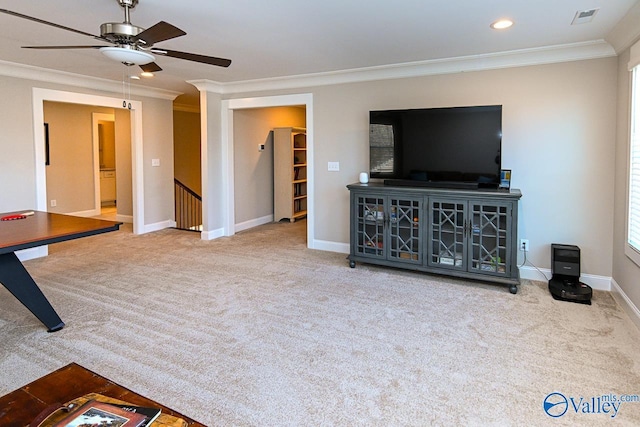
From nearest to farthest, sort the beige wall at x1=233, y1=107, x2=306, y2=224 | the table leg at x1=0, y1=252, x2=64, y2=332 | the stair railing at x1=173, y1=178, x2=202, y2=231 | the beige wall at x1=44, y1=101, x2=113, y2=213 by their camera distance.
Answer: the table leg at x1=0, y1=252, x2=64, y2=332, the beige wall at x1=233, y1=107, x2=306, y2=224, the beige wall at x1=44, y1=101, x2=113, y2=213, the stair railing at x1=173, y1=178, x2=202, y2=231

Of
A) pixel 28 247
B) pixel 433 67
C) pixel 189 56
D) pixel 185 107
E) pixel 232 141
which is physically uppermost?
pixel 185 107

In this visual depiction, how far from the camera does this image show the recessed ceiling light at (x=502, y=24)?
3.11m

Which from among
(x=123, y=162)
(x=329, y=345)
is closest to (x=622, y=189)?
(x=329, y=345)

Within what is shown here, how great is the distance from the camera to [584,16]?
9.80 feet

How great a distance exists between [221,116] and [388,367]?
15.7ft

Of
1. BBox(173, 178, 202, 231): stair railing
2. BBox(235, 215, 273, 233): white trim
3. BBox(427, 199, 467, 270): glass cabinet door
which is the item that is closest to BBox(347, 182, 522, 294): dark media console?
BBox(427, 199, 467, 270): glass cabinet door

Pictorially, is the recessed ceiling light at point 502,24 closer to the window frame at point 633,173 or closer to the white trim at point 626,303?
the window frame at point 633,173

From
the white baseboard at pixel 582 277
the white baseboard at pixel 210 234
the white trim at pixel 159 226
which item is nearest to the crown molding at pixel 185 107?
the white trim at pixel 159 226

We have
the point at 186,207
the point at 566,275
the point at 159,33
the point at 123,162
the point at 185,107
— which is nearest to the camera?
the point at 159,33

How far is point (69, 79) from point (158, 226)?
2.61 m

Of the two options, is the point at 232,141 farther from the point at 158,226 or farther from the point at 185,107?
the point at 185,107

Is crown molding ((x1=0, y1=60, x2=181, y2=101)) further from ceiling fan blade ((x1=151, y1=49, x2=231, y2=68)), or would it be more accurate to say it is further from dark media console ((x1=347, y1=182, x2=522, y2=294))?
dark media console ((x1=347, y1=182, x2=522, y2=294))

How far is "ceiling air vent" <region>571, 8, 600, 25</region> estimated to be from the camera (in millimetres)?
2892

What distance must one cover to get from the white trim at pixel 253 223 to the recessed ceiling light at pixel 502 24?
473 cm
